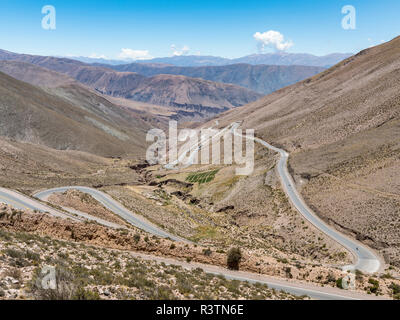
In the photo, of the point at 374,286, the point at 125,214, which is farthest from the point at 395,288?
the point at 125,214

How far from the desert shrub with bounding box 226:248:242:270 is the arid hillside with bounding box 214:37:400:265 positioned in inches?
677

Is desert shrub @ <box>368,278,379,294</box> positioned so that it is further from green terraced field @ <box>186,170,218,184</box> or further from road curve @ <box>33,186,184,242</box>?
green terraced field @ <box>186,170,218,184</box>

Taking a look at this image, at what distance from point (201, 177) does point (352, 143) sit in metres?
33.2

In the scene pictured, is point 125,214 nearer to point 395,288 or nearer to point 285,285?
point 285,285

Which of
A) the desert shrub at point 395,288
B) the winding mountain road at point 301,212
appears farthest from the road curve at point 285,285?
the desert shrub at point 395,288

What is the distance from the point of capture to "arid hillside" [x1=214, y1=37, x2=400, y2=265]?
3425cm

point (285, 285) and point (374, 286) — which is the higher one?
point (285, 285)

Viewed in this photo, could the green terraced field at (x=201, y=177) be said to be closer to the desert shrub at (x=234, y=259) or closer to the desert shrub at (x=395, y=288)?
the desert shrub at (x=234, y=259)

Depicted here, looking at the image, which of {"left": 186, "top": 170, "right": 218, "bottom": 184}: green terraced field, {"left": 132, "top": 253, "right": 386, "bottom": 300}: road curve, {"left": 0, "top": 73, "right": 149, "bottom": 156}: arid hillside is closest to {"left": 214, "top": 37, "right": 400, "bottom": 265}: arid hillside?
{"left": 132, "top": 253, "right": 386, "bottom": 300}: road curve

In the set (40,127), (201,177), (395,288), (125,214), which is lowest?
(201,177)

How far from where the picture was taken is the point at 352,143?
2169 inches

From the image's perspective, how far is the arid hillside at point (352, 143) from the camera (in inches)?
1348

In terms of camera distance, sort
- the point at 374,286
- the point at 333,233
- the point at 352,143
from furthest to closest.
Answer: the point at 352,143, the point at 333,233, the point at 374,286
